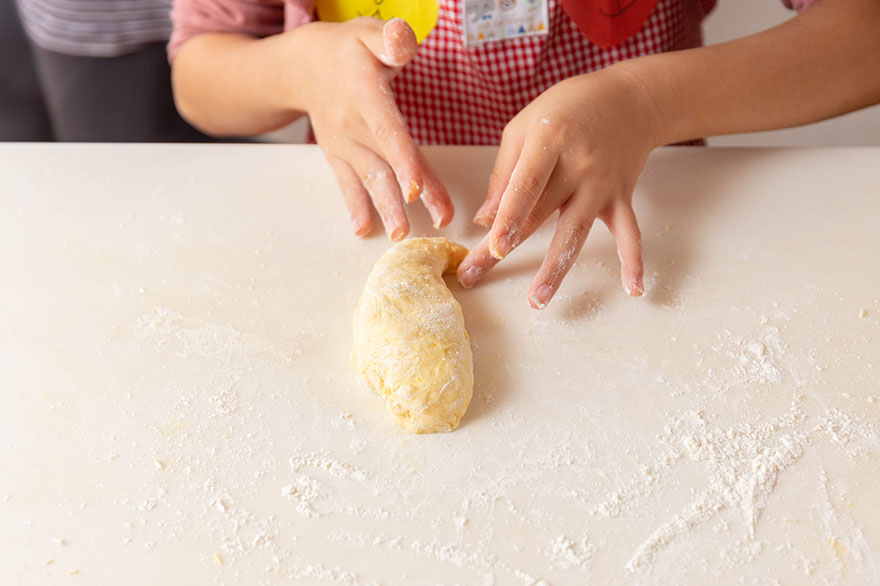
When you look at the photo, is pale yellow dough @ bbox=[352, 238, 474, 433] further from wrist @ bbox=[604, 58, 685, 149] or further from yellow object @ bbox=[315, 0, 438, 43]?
yellow object @ bbox=[315, 0, 438, 43]

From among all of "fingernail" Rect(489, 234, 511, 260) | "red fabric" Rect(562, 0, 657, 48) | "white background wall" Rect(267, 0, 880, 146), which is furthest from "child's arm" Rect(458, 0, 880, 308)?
"white background wall" Rect(267, 0, 880, 146)

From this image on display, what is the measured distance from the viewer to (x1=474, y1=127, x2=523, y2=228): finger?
0.78 m

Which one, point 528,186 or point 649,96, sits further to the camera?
point 649,96

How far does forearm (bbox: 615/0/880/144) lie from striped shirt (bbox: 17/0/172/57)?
4.36 ft

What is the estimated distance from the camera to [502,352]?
701mm

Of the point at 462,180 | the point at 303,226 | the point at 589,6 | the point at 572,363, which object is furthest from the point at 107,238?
the point at 589,6

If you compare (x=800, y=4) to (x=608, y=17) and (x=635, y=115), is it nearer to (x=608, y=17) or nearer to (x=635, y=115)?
(x=608, y=17)

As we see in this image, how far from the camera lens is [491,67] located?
103 centimetres

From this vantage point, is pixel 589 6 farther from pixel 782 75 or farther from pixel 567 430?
pixel 567 430

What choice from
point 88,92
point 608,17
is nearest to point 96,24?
point 88,92

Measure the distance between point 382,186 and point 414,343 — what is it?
253 millimetres

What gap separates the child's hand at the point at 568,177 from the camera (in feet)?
2.43

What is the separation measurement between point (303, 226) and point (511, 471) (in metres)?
0.39

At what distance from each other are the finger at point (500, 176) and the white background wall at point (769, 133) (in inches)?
55.6
